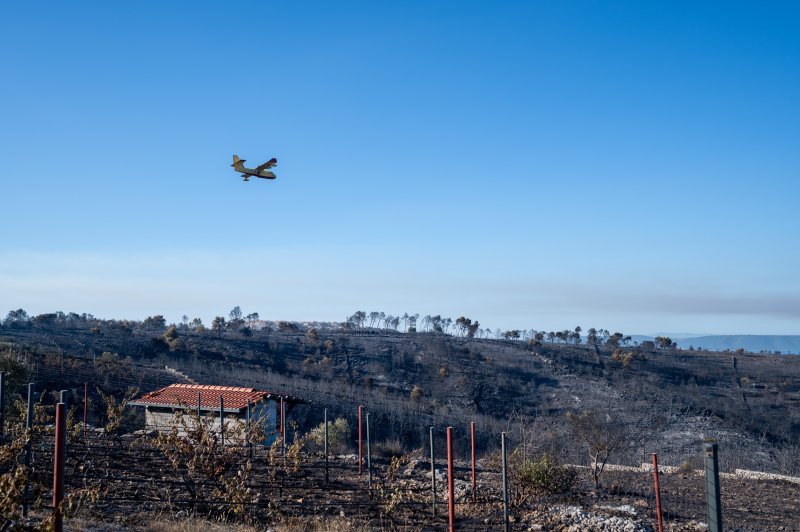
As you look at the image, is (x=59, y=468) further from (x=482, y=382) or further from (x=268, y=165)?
(x=482, y=382)

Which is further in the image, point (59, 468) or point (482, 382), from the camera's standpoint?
point (482, 382)

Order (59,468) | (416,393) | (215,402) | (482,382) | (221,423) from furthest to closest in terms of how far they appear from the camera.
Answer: (482,382) < (416,393) < (215,402) < (221,423) < (59,468)

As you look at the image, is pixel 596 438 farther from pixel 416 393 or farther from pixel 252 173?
pixel 416 393

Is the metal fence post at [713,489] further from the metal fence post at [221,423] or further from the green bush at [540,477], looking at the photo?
the green bush at [540,477]

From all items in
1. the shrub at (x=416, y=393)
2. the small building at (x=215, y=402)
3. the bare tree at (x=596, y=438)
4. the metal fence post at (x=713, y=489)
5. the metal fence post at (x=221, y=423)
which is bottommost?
the shrub at (x=416, y=393)

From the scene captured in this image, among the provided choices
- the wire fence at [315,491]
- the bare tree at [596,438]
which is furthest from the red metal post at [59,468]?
the bare tree at [596,438]

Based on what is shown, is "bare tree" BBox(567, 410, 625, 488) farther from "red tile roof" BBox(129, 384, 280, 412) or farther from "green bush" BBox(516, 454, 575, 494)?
"red tile roof" BBox(129, 384, 280, 412)

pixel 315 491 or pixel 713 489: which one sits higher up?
pixel 713 489

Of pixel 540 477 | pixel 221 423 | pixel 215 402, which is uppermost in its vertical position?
pixel 221 423

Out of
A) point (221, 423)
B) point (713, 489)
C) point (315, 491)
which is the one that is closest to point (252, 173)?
point (221, 423)

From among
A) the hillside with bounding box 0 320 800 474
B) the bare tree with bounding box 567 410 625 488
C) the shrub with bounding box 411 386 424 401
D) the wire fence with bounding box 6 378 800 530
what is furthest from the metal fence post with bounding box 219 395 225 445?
the shrub with bounding box 411 386 424 401

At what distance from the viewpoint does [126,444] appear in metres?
17.5

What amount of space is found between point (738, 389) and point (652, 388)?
9185 mm

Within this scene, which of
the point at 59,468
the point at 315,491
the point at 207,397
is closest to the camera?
the point at 59,468
